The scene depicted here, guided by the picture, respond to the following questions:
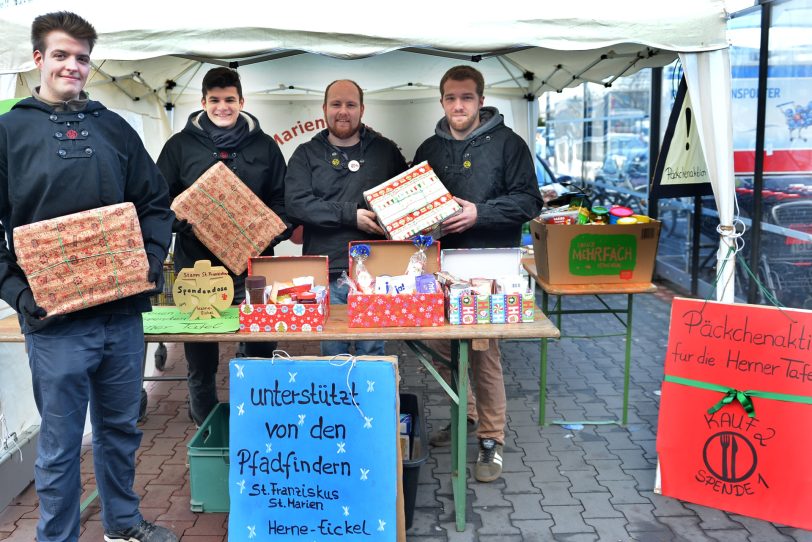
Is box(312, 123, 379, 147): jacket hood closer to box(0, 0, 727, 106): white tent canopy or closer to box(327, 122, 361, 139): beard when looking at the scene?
box(327, 122, 361, 139): beard

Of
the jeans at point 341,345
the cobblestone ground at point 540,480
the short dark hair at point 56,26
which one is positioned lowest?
the cobblestone ground at point 540,480

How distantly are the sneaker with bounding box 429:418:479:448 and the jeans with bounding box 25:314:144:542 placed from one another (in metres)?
1.77

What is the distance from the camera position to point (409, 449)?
3.48 meters

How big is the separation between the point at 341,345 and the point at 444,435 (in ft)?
3.12

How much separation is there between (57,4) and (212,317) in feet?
5.52

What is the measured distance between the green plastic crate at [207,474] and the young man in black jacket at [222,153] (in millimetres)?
755

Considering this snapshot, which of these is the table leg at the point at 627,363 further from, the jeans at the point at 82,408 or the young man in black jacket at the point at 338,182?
the jeans at the point at 82,408

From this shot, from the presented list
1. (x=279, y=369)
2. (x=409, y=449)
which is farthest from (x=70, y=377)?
(x=409, y=449)

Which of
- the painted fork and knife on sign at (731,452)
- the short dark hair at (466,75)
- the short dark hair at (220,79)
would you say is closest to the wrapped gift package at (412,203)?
the short dark hair at (466,75)

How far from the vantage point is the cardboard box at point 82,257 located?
2.59 metres

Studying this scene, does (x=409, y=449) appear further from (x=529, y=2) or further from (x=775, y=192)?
(x=775, y=192)

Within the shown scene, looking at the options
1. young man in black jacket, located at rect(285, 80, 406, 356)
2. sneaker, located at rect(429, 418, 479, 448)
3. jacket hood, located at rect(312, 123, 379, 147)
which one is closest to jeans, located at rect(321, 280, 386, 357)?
young man in black jacket, located at rect(285, 80, 406, 356)

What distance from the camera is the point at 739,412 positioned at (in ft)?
11.1

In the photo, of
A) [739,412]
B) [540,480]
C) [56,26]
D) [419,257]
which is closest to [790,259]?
[739,412]
